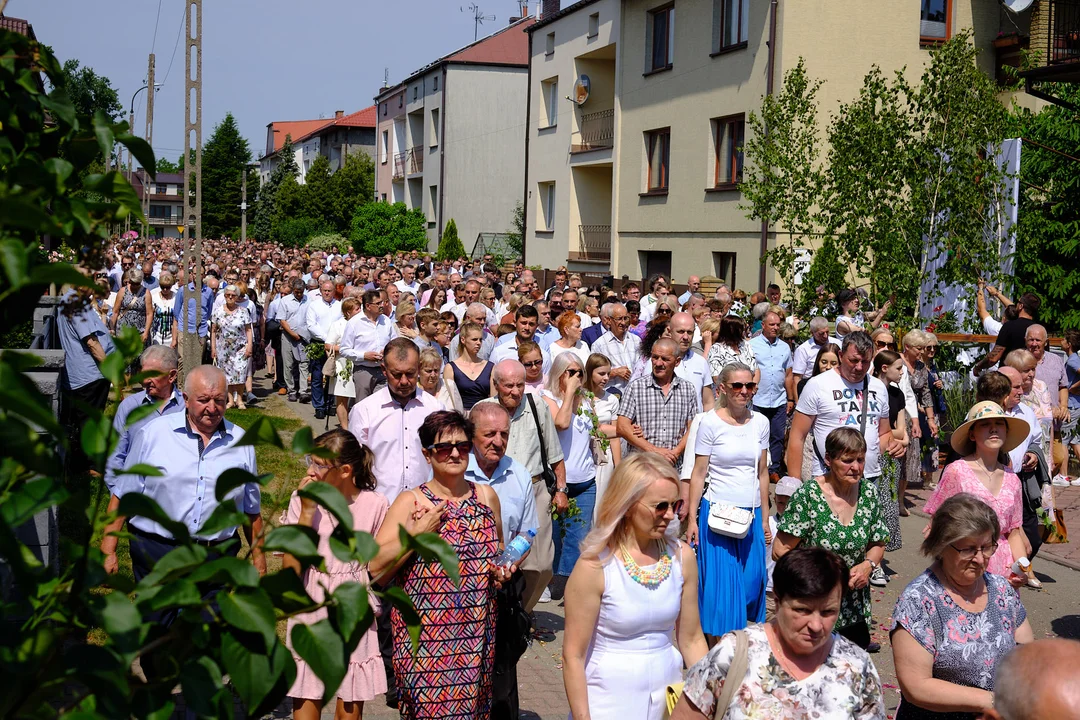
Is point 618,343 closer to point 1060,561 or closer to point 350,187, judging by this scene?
point 1060,561

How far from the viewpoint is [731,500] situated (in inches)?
284

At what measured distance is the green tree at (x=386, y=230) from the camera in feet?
177

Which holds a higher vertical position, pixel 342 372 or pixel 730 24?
pixel 730 24

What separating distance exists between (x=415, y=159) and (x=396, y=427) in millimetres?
54626

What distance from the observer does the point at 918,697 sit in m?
4.28

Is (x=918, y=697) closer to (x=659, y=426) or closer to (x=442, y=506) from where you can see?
(x=442, y=506)

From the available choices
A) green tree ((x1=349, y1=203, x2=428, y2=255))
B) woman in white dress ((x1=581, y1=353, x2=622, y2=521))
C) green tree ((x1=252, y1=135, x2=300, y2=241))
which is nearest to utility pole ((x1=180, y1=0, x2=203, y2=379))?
woman in white dress ((x1=581, y1=353, x2=622, y2=521))

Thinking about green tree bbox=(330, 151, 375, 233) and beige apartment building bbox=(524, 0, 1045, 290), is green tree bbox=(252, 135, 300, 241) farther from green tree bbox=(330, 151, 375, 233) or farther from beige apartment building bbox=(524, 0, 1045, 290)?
beige apartment building bbox=(524, 0, 1045, 290)

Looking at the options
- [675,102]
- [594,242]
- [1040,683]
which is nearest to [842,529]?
[1040,683]

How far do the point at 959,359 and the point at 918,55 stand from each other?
42.1 ft

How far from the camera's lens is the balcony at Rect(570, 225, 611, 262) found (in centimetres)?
3512

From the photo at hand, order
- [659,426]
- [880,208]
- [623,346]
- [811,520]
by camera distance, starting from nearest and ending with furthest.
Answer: [811,520] < [659,426] < [623,346] < [880,208]

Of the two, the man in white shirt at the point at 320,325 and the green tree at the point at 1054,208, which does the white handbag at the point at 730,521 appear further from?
the green tree at the point at 1054,208

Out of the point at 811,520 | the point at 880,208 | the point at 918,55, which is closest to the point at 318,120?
the point at 918,55
